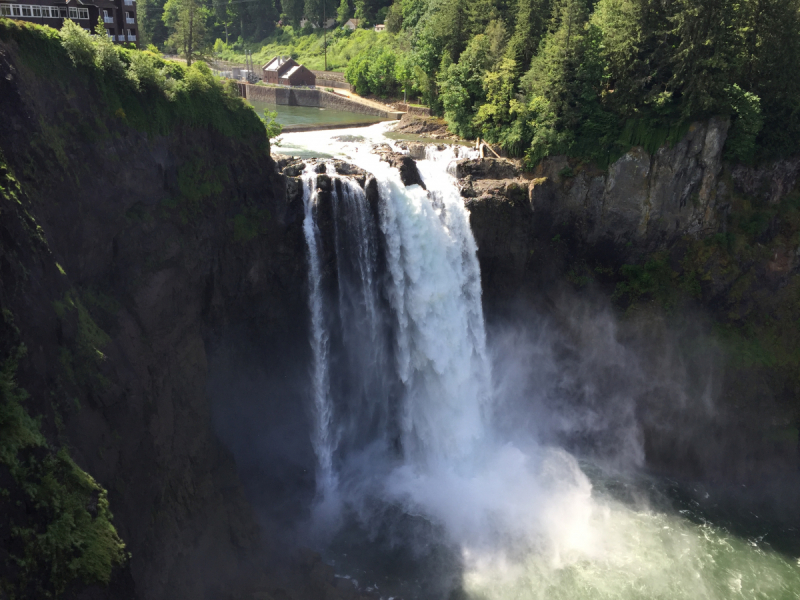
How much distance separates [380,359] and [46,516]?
17090 millimetres

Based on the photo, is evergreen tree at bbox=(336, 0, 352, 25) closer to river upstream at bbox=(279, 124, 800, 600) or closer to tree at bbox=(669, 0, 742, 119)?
river upstream at bbox=(279, 124, 800, 600)

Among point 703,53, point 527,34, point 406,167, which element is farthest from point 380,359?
point 703,53

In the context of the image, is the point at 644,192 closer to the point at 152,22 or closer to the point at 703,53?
the point at 703,53

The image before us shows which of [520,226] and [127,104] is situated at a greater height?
[127,104]

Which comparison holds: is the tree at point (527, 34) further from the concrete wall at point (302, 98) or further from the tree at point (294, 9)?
the tree at point (294, 9)

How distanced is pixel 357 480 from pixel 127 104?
18.6m

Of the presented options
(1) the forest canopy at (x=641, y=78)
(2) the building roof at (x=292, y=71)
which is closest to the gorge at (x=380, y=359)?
(1) the forest canopy at (x=641, y=78)

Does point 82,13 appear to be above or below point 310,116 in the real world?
above

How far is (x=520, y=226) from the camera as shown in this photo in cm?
3244

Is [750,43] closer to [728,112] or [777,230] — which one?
[728,112]

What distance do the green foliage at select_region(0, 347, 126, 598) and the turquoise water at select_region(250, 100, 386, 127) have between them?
34757mm

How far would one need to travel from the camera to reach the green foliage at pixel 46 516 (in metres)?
13.8

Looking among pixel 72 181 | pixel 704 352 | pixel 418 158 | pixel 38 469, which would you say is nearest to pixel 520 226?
pixel 418 158

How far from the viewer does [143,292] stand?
73.9ft
